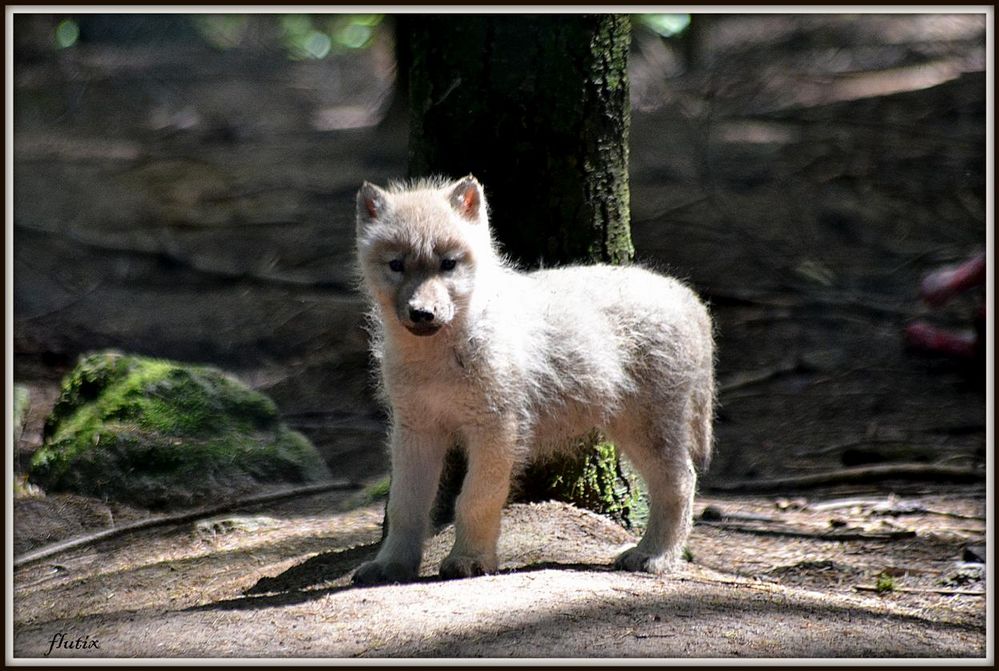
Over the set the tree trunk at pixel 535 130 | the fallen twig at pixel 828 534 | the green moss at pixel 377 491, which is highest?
the tree trunk at pixel 535 130

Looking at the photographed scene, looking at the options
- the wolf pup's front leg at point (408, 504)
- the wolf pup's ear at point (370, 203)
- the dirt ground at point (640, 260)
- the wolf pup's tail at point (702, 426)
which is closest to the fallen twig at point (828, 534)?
the dirt ground at point (640, 260)

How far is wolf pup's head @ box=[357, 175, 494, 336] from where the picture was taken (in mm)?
4863

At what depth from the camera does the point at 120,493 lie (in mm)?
6801

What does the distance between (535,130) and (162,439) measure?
3.05 meters

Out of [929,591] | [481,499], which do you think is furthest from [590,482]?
[929,591]

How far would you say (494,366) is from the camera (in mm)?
5172

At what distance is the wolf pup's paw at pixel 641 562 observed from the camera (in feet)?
18.1

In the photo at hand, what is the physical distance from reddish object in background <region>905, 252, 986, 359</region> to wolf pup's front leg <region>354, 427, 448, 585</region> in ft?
18.0

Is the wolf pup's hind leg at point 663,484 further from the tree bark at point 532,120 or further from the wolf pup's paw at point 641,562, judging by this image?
the tree bark at point 532,120

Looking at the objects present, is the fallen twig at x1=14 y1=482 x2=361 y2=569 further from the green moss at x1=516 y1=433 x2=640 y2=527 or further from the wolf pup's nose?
the wolf pup's nose

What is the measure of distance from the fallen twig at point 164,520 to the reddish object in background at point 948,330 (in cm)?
515

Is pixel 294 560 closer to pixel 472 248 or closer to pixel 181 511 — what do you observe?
pixel 181 511

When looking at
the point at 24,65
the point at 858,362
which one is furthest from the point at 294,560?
the point at 24,65

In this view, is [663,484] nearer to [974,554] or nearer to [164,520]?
[974,554]
